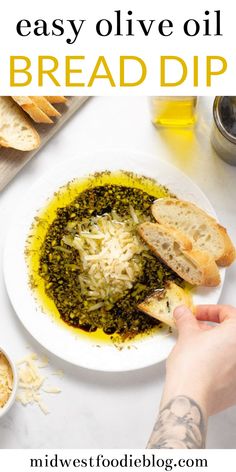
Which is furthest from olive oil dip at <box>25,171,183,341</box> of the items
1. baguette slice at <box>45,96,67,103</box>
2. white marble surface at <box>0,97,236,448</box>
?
baguette slice at <box>45,96,67,103</box>

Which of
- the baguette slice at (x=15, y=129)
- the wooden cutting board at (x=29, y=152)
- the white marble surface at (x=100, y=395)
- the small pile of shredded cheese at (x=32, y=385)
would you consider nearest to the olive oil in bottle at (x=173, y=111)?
the white marble surface at (x=100, y=395)

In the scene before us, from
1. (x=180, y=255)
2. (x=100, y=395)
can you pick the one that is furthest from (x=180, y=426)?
(x=180, y=255)

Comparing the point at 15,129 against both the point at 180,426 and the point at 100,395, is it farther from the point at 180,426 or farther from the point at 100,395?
the point at 180,426

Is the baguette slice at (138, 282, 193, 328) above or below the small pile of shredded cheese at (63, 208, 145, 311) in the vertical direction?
below

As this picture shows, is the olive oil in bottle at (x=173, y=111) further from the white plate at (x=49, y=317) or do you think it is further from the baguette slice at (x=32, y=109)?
the baguette slice at (x=32, y=109)

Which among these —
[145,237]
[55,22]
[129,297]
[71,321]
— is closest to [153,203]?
[145,237]

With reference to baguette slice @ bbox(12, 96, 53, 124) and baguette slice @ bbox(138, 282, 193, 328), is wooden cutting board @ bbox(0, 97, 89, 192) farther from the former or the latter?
baguette slice @ bbox(138, 282, 193, 328)
